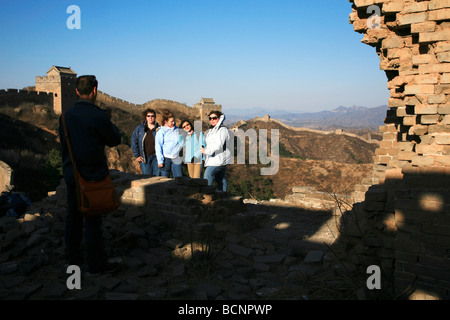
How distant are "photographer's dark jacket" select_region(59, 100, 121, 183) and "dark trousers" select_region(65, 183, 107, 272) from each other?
0.34m

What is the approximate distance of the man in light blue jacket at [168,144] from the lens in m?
7.29

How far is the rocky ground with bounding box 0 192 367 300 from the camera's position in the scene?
3.46m

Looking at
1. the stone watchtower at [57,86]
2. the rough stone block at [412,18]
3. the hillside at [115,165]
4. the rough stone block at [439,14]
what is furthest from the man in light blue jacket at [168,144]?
the stone watchtower at [57,86]

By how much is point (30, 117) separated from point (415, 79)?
1600 inches

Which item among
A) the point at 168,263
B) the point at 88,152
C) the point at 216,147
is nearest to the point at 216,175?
the point at 216,147

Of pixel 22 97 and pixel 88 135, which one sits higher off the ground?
pixel 22 97

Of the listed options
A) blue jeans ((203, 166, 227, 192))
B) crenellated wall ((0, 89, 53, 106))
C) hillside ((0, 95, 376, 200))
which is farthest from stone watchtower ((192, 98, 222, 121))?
blue jeans ((203, 166, 227, 192))

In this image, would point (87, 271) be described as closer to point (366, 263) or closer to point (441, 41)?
point (366, 263)

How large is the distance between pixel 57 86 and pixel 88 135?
4570cm

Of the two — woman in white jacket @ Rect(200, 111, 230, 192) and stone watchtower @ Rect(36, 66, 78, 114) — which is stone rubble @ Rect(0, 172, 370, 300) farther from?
stone watchtower @ Rect(36, 66, 78, 114)

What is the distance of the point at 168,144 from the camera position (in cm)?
729

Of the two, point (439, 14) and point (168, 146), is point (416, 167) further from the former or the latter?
point (168, 146)

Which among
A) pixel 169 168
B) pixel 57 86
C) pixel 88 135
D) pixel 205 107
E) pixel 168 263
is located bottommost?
pixel 168 263
